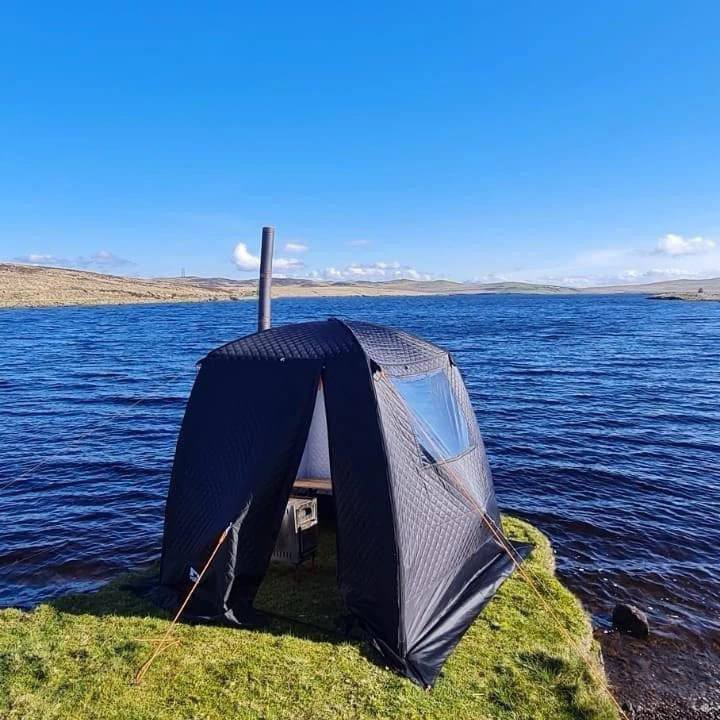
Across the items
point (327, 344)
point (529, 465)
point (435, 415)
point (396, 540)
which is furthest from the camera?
point (529, 465)

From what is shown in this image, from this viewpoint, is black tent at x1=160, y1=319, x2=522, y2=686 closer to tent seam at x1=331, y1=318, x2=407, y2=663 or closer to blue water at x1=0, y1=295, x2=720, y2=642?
tent seam at x1=331, y1=318, x2=407, y2=663

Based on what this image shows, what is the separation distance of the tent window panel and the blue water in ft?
11.7

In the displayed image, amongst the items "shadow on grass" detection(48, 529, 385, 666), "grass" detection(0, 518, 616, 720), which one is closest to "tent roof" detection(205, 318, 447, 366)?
"shadow on grass" detection(48, 529, 385, 666)

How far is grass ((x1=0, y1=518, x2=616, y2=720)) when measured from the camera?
574 cm

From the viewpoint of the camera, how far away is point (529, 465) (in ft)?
52.9

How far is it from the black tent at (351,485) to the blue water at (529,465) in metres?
3.18

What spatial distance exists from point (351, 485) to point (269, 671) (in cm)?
229

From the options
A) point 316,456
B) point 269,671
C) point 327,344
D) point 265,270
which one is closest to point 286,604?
point 269,671

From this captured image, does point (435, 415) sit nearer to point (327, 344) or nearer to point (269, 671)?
point (327, 344)

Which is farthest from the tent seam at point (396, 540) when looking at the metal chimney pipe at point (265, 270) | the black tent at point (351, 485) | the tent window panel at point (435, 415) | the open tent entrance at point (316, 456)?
the metal chimney pipe at point (265, 270)

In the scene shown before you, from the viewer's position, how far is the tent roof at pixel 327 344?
811cm

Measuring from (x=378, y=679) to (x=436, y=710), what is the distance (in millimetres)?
700

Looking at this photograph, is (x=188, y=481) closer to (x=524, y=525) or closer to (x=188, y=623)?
(x=188, y=623)

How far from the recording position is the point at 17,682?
19.7ft
